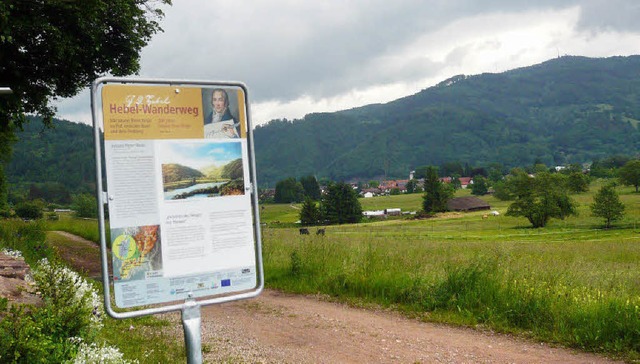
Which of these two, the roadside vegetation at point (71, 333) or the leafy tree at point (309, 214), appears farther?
the leafy tree at point (309, 214)

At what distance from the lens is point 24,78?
665 inches

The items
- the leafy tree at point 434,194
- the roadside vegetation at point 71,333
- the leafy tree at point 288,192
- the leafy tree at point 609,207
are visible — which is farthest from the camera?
the leafy tree at point 288,192

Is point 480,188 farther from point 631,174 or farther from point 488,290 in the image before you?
point 488,290

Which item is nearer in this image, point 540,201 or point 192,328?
point 192,328

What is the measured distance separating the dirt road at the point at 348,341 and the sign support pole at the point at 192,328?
329 centimetres

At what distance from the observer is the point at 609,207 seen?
2987 inches

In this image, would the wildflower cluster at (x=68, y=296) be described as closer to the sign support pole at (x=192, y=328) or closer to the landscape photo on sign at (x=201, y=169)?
the sign support pole at (x=192, y=328)

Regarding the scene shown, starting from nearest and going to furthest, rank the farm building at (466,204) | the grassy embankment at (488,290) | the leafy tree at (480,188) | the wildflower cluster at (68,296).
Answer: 1. the wildflower cluster at (68,296)
2. the grassy embankment at (488,290)
3. the farm building at (466,204)
4. the leafy tree at (480,188)

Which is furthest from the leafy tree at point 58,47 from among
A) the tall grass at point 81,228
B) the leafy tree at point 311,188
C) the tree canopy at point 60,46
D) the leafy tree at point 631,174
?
the leafy tree at point 311,188

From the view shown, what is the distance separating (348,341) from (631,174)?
123 m

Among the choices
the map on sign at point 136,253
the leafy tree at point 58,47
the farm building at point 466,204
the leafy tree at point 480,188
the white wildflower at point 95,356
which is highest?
the leafy tree at point 58,47

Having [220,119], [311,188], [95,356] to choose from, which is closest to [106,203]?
[220,119]

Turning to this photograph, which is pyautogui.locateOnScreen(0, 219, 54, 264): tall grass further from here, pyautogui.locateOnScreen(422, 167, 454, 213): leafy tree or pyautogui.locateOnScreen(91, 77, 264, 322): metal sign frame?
pyautogui.locateOnScreen(422, 167, 454, 213): leafy tree

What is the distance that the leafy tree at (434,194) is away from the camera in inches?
4528
